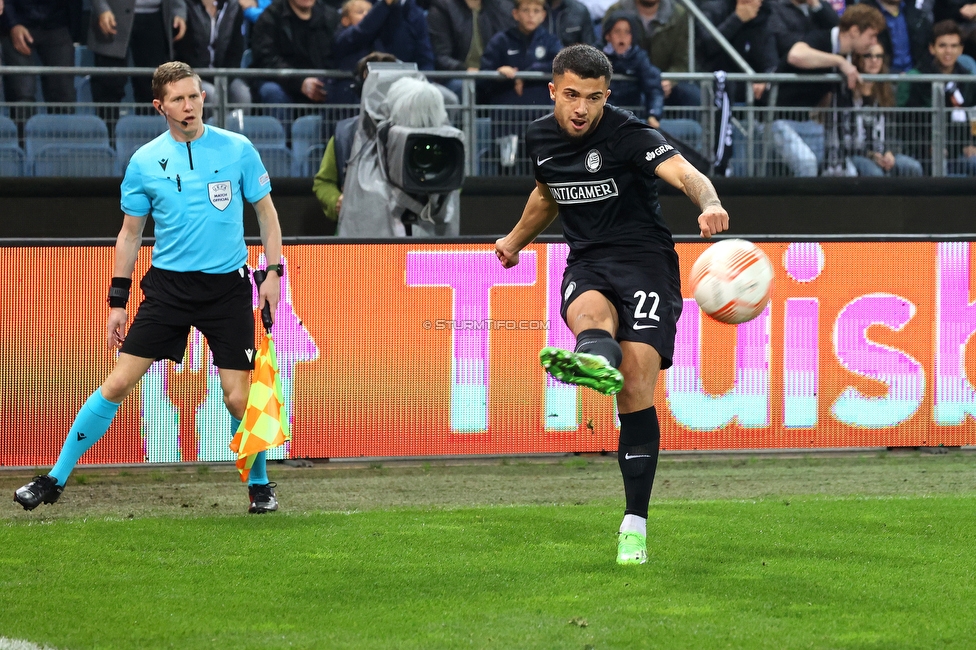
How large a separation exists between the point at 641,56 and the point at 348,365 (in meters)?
4.61

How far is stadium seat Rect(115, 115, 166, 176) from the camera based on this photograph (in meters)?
11.1

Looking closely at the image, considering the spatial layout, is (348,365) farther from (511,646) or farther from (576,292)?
(511,646)

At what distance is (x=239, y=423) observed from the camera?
695cm

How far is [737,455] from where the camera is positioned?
9203 millimetres

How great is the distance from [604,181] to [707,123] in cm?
677

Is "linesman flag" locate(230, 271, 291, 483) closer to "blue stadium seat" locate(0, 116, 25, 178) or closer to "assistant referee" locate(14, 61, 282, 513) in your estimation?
"assistant referee" locate(14, 61, 282, 513)

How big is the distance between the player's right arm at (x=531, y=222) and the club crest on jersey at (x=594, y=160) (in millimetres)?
367

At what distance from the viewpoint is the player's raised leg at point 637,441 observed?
18.0 feet

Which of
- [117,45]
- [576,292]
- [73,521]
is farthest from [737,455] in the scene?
[117,45]

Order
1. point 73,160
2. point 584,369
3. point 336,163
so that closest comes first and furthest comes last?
point 584,369, point 336,163, point 73,160

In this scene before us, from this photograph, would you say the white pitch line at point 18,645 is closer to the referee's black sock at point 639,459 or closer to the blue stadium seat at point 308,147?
the referee's black sock at point 639,459

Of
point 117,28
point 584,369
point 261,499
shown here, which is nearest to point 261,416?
point 261,499

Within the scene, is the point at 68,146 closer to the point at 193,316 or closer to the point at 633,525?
A: the point at 193,316

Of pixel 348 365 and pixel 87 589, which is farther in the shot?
pixel 348 365
